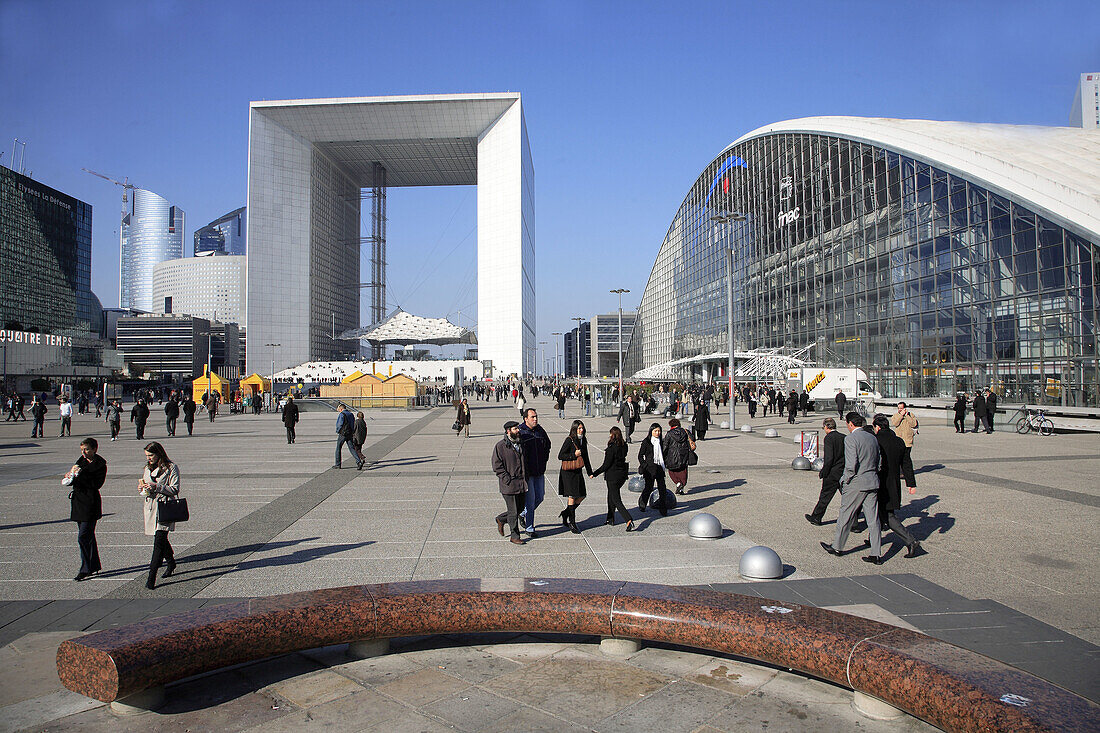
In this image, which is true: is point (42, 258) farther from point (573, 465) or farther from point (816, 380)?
point (573, 465)

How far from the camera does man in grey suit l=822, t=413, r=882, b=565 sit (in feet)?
23.8

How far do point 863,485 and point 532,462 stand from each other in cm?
371

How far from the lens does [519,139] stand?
3494 inches

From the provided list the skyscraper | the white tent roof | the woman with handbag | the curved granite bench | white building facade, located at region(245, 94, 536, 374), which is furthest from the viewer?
the skyscraper

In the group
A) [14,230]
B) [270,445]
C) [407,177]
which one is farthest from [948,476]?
[14,230]

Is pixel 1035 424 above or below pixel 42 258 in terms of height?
below

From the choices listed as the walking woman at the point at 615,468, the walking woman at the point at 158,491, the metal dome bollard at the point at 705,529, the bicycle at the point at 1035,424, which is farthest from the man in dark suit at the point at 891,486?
the bicycle at the point at 1035,424

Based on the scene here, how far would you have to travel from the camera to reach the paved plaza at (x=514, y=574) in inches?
157

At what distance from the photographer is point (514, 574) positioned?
6840mm

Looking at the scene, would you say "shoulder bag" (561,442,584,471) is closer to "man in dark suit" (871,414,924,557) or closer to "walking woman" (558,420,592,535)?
"walking woman" (558,420,592,535)

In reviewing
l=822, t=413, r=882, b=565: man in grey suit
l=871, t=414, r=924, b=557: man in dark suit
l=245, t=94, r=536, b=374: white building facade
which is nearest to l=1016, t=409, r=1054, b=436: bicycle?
l=871, t=414, r=924, b=557: man in dark suit

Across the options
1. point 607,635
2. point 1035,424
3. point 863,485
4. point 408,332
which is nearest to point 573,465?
point 863,485

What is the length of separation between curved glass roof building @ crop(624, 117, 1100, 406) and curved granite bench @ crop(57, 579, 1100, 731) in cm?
2477

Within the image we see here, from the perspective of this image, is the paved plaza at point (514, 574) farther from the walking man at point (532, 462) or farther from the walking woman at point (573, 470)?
the walking woman at point (573, 470)
